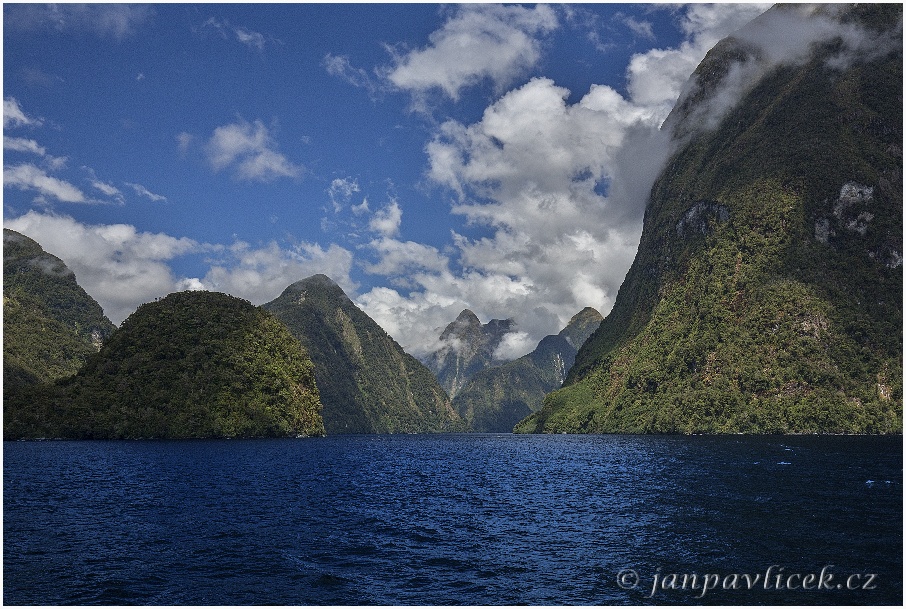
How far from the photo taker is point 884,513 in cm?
5425

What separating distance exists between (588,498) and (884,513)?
28.3 metres

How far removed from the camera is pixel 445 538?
48.0 metres

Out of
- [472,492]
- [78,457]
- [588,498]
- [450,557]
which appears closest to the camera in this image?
[450,557]

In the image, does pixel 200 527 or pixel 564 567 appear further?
pixel 200 527

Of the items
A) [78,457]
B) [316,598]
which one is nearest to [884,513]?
[316,598]

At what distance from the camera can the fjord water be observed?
1363 inches

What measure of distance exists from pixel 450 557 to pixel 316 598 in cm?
1136

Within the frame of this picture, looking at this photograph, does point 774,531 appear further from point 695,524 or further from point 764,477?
point 764,477

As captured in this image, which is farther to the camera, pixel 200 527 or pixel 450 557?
pixel 200 527

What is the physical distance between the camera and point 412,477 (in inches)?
3824

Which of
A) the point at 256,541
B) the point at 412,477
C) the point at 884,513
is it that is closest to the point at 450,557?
the point at 256,541

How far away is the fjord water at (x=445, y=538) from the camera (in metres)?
34.6

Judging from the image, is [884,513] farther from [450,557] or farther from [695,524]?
[450,557]

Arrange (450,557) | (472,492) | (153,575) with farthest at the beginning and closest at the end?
(472,492) → (450,557) → (153,575)
